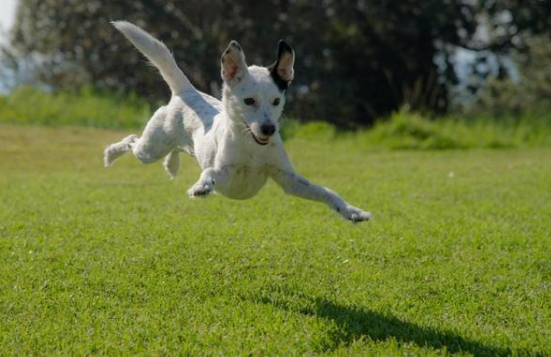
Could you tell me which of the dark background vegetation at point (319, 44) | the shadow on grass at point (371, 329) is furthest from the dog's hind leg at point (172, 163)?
the dark background vegetation at point (319, 44)

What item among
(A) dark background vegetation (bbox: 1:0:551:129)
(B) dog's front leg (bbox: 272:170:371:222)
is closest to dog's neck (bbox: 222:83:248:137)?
(B) dog's front leg (bbox: 272:170:371:222)

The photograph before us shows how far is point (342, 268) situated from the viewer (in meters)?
6.21

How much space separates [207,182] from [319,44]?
15.4 metres

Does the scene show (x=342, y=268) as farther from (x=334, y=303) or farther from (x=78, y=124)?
(x=78, y=124)

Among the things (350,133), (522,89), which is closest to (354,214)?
(350,133)

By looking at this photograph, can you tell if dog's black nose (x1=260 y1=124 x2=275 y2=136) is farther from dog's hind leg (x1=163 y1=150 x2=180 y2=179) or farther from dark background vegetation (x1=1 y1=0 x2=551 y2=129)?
dark background vegetation (x1=1 y1=0 x2=551 y2=129)

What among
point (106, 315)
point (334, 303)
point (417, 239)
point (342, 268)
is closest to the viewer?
point (106, 315)

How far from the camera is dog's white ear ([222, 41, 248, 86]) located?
529 centimetres

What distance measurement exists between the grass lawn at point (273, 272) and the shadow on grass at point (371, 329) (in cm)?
1

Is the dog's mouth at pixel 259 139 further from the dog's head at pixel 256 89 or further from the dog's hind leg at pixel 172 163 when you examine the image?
the dog's hind leg at pixel 172 163

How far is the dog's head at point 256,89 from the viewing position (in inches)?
202

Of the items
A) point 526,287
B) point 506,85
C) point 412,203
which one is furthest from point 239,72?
point 506,85

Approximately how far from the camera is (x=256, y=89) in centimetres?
520

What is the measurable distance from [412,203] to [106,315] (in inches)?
192
